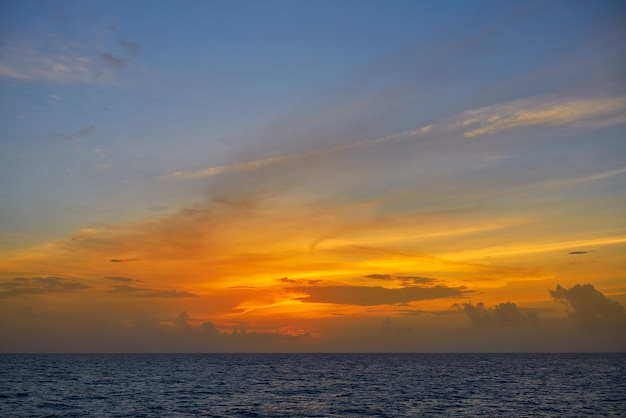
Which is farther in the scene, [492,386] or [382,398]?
[492,386]

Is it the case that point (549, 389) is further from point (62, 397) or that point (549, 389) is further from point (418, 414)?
point (62, 397)

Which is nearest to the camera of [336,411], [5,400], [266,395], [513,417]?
[513,417]

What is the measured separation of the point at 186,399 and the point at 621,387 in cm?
7959

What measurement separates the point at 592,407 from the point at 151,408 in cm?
5799

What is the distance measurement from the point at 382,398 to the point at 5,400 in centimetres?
5405

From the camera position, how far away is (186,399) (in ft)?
258

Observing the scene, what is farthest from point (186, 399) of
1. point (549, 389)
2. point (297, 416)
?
point (549, 389)

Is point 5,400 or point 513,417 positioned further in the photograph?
point 5,400

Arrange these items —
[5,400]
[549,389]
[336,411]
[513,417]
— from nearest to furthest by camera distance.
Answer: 1. [513,417]
2. [336,411]
3. [5,400]
4. [549,389]

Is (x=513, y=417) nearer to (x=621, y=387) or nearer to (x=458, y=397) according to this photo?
(x=458, y=397)

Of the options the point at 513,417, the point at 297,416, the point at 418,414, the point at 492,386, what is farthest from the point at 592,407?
the point at 297,416

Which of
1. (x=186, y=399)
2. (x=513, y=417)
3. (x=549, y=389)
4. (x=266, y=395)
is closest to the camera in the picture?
(x=513, y=417)

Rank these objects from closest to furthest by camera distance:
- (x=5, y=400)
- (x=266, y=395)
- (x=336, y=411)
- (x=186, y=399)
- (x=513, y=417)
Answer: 1. (x=513, y=417)
2. (x=336, y=411)
3. (x=5, y=400)
4. (x=186, y=399)
5. (x=266, y=395)

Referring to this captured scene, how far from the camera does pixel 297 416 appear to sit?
203ft
